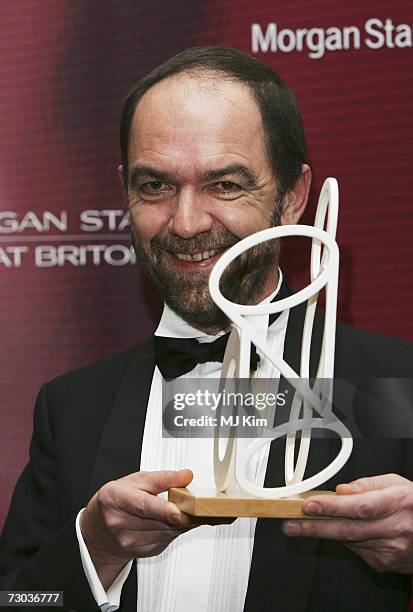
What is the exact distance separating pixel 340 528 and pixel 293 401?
20 cm

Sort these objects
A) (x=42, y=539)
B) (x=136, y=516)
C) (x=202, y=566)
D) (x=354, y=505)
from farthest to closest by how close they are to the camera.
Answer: (x=42, y=539)
(x=202, y=566)
(x=136, y=516)
(x=354, y=505)

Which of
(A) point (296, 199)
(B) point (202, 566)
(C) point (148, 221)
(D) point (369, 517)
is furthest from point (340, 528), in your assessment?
(A) point (296, 199)

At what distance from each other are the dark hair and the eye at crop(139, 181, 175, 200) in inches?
5.5

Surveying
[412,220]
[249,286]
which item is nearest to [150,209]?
[249,286]

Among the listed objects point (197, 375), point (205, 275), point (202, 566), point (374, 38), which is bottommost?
point (202, 566)

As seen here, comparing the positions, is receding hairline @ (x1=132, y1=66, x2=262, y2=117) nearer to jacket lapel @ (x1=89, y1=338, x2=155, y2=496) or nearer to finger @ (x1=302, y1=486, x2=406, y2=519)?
jacket lapel @ (x1=89, y1=338, x2=155, y2=496)

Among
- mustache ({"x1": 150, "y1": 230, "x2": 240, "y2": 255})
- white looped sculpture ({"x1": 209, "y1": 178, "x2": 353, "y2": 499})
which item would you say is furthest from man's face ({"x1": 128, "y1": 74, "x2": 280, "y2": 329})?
white looped sculpture ({"x1": 209, "y1": 178, "x2": 353, "y2": 499})

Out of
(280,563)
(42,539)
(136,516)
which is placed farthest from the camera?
(42,539)

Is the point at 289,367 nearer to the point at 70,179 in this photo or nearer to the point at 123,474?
the point at 123,474

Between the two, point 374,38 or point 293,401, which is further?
point 374,38

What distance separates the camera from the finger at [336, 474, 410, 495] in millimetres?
1152

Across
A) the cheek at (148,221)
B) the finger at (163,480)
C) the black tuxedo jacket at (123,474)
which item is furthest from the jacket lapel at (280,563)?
the cheek at (148,221)

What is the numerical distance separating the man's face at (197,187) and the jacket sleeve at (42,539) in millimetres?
367

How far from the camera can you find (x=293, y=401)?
51.8 inches
